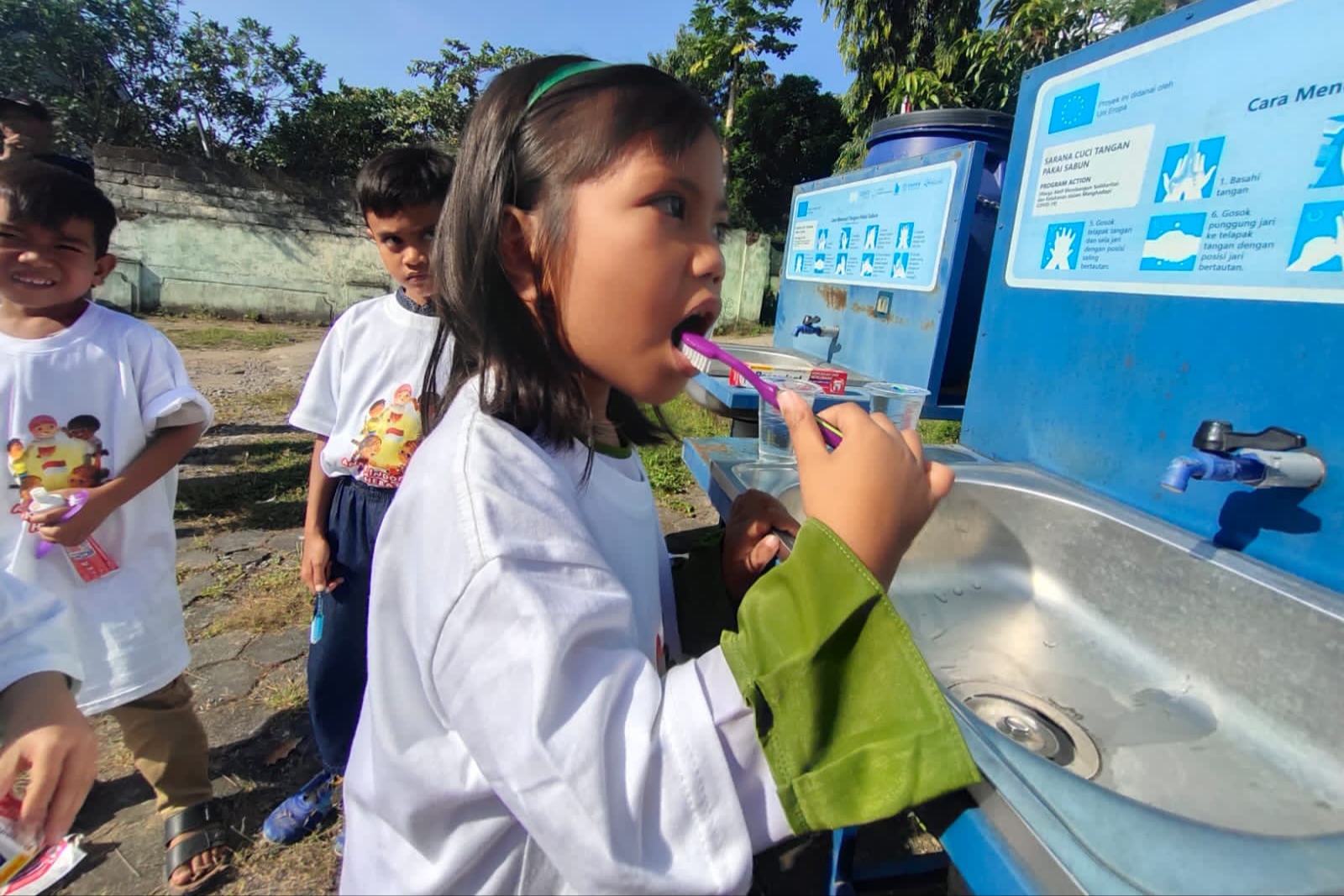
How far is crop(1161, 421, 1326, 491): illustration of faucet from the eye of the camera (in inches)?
36.3

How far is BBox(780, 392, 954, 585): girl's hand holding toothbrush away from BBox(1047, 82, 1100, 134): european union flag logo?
1.00m

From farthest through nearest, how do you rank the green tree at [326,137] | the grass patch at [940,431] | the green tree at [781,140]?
the green tree at [781,140]
the green tree at [326,137]
the grass patch at [940,431]

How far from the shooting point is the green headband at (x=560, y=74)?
0.77 metres

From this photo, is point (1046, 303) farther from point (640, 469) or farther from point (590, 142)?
point (590, 142)

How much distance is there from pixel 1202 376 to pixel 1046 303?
1.22ft

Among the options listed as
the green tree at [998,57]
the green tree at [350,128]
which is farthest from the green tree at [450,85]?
the green tree at [998,57]

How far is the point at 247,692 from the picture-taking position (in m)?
2.07

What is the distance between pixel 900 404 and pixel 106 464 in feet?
5.77

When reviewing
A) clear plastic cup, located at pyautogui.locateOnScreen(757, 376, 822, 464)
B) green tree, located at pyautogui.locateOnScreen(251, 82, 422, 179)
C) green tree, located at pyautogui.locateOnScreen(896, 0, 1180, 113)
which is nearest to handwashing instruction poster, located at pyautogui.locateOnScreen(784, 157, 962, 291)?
clear plastic cup, located at pyautogui.locateOnScreen(757, 376, 822, 464)

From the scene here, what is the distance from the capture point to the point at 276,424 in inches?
184

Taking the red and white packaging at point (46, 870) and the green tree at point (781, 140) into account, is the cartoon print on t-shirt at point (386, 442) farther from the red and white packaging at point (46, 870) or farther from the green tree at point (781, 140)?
the green tree at point (781, 140)

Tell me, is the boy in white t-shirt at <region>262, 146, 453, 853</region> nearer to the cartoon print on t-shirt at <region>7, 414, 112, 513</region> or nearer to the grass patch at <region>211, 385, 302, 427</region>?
the cartoon print on t-shirt at <region>7, 414, 112, 513</region>

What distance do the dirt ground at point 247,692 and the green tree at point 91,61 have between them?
9.80 meters

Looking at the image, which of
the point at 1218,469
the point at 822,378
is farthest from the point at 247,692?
the point at 1218,469
